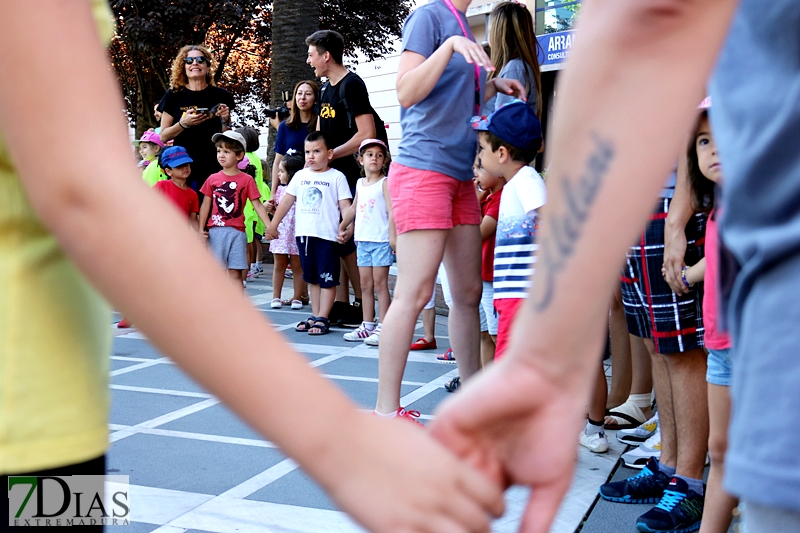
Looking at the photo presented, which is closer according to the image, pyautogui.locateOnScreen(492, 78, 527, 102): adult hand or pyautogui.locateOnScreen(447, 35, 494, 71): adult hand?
pyautogui.locateOnScreen(447, 35, 494, 71): adult hand

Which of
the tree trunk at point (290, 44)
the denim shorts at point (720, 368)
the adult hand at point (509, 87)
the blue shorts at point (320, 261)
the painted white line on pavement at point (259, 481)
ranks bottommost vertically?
the painted white line on pavement at point (259, 481)

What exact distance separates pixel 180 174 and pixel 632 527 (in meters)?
5.85

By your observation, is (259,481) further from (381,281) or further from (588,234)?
(381,281)

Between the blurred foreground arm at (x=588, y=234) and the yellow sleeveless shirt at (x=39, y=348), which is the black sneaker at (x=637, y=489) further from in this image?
the yellow sleeveless shirt at (x=39, y=348)

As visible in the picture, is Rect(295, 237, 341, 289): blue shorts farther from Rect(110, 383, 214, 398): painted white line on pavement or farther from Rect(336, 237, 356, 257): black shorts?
Rect(110, 383, 214, 398): painted white line on pavement

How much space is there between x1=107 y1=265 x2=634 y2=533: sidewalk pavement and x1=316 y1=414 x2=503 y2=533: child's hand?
1205 millimetres

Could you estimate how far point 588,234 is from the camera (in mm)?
973

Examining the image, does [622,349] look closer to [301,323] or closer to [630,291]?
[630,291]

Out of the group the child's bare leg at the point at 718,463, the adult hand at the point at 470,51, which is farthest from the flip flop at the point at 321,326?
the child's bare leg at the point at 718,463

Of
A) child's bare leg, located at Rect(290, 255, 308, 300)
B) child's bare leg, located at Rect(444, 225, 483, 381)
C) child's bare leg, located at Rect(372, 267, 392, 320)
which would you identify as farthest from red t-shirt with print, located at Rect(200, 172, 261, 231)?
child's bare leg, located at Rect(444, 225, 483, 381)

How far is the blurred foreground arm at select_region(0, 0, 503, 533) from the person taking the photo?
0.79 metres

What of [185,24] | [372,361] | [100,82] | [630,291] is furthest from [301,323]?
[185,24]

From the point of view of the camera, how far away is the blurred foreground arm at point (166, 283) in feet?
2.58

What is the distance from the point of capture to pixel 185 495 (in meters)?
3.40
